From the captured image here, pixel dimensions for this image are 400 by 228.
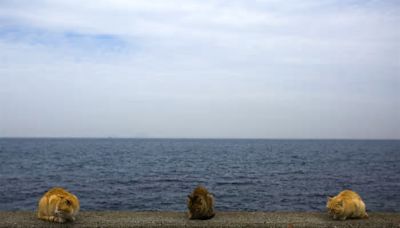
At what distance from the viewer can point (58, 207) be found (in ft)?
32.8

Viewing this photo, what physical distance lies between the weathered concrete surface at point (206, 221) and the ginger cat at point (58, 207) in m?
0.18

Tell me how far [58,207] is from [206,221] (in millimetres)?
3557

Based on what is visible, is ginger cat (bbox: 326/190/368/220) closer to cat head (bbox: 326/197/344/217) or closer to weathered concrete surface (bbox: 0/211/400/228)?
cat head (bbox: 326/197/344/217)

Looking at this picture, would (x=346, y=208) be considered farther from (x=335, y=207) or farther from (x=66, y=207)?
(x=66, y=207)

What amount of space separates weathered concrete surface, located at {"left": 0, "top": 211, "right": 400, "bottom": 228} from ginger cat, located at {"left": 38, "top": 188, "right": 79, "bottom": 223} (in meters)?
0.18

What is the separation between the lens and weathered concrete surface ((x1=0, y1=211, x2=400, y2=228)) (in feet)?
33.0

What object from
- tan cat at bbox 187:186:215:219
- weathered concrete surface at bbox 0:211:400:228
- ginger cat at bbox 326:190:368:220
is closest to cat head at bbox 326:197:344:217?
ginger cat at bbox 326:190:368:220

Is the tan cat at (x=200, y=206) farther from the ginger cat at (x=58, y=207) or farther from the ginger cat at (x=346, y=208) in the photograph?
the ginger cat at (x=346, y=208)

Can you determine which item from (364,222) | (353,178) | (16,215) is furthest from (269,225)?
(353,178)

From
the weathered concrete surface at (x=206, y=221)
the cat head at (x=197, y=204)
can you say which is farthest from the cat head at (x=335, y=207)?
the cat head at (x=197, y=204)

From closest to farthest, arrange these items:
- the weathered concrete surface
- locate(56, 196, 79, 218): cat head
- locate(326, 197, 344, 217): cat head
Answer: locate(56, 196, 79, 218): cat head
the weathered concrete surface
locate(326, 197, 344, 217): cat head

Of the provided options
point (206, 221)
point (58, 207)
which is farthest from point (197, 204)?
point (58, 207)

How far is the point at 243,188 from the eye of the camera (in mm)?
33125

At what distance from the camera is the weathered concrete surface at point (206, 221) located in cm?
1006
